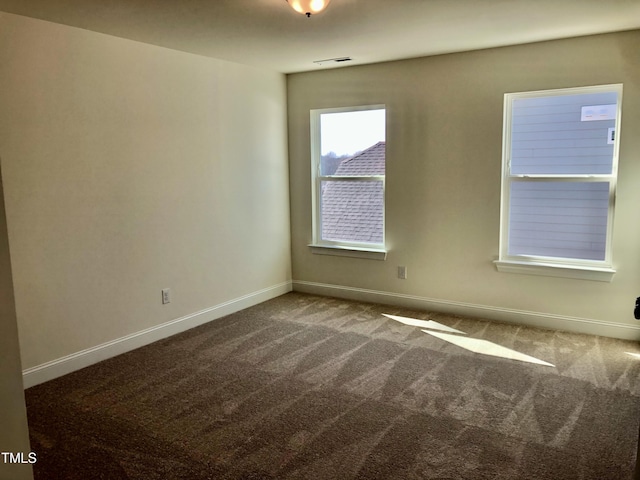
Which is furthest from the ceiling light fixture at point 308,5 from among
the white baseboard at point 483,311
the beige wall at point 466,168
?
the white baseboard at point 483,311

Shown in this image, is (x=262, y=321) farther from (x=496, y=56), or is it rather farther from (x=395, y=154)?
(x=496, y=56)

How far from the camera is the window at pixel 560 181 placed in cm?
389

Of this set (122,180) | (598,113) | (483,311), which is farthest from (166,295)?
(598,113)

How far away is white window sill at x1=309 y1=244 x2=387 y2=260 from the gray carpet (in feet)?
3.35

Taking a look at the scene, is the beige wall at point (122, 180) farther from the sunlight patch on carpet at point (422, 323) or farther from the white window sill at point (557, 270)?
the white window sill at point (557, 270)

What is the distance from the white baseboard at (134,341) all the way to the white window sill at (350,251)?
633 mm

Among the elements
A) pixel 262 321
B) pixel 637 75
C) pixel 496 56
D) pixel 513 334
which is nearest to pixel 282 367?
pixel 262 321

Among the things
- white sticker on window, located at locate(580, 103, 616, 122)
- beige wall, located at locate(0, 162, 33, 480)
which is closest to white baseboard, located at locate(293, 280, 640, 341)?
white sticker on window, located at locate(580, 103, 616, 122)

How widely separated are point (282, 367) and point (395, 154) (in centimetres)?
236

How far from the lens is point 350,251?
514 centimetres

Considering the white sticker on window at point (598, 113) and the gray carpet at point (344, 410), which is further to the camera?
the white sticker on window at point (598, 113)

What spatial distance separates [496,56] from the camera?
4156 mm

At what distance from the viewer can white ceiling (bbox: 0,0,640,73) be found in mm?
2893

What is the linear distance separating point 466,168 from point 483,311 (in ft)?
4.27
